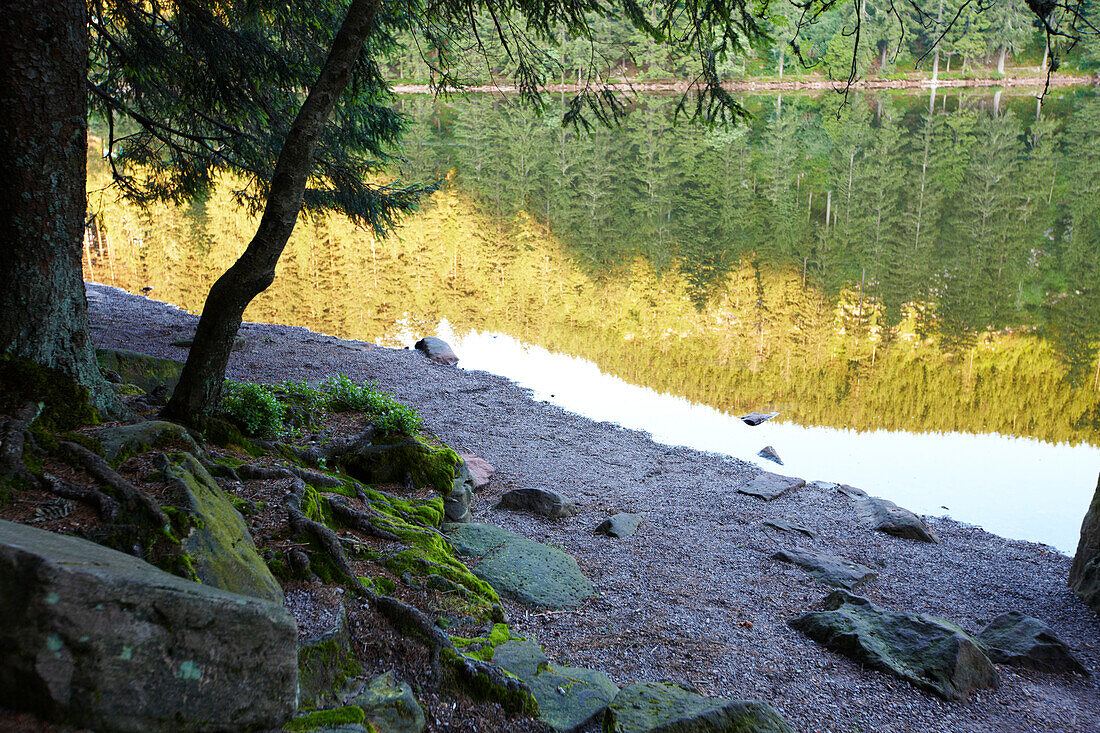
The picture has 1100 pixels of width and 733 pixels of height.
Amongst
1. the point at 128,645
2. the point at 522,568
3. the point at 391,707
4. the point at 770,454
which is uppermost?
the point at 128,645

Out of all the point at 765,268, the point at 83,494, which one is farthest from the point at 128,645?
the point at 765,268

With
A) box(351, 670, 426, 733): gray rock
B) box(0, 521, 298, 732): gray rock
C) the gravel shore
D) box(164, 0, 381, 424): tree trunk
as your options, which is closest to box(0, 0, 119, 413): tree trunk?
box(164, 0, 381, 424): tree trunk

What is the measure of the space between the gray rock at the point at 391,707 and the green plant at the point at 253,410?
3798mm

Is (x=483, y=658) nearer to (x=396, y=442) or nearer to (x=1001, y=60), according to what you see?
(x=396, y=442)

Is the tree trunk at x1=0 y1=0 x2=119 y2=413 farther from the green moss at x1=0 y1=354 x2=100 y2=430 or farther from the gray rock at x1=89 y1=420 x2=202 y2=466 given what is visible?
the gray rock at x1=89 y1=420 x2=202 y2=466

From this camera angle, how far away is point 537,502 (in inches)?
323

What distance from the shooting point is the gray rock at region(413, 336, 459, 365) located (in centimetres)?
1686

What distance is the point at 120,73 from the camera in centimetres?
1011

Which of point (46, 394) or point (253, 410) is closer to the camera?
point (46, 394)

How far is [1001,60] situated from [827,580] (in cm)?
7799

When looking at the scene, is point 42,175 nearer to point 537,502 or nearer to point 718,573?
point 537,502

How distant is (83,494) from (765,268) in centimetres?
2401

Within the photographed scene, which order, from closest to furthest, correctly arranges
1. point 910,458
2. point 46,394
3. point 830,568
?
point 46,394
point 830,568
point 910,458

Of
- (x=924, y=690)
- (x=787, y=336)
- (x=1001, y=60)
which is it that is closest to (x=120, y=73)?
(x=924, y=690)
